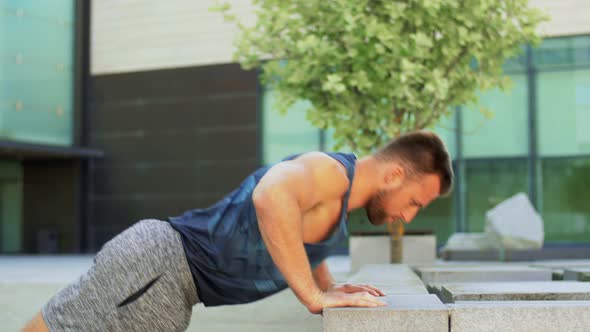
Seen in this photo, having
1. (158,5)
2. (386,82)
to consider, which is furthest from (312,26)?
(158,5)

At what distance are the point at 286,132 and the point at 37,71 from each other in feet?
22.9

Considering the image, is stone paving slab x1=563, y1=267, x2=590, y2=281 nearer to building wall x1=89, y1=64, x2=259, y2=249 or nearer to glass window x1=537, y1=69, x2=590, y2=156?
glass window x1=537, y1=69, x2=590, y2=156

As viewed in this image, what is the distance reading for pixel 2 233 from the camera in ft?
70.7

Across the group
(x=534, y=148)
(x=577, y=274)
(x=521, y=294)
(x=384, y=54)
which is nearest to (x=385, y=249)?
(x=384, y=54)

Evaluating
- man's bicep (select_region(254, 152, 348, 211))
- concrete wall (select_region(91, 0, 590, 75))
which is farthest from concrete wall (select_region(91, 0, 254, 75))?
man's bicep (select_region(254, 152, 348, 211))

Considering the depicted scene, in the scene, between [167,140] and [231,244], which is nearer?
[231,244]

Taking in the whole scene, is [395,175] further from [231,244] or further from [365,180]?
[231,244]

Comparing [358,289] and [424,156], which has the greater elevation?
[424,156]

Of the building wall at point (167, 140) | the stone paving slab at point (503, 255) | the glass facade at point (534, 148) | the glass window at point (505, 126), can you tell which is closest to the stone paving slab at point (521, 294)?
the stone paving slab at point (503, 255)

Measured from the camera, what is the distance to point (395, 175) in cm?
280

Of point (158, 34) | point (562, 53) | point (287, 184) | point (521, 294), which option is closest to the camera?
point (287, 184)

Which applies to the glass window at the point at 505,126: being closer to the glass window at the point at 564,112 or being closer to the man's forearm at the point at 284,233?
the glass window at the point at 564,112

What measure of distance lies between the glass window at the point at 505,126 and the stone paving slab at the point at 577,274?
41.1 ft

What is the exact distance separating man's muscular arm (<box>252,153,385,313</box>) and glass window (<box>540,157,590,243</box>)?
15803 millimetres
